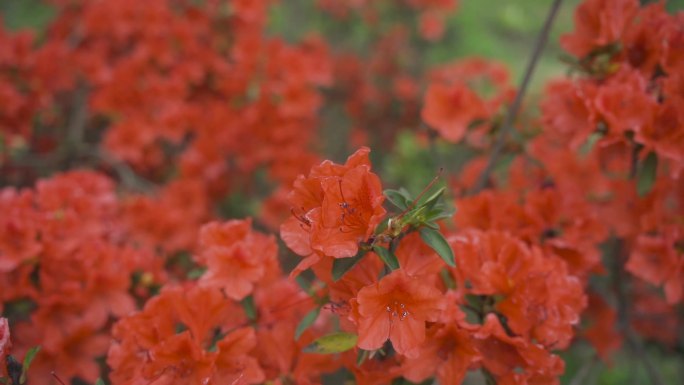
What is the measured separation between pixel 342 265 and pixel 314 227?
87 millimetres

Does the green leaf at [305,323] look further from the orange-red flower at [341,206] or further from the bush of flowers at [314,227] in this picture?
the orange-red flower at [341,206]

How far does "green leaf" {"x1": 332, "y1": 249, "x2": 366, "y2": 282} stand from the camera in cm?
90

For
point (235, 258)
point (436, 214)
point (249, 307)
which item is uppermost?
point (436, 214)

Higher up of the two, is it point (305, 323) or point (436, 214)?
point (436, 214)

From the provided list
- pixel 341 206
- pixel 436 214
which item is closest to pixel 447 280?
pixel 436 214

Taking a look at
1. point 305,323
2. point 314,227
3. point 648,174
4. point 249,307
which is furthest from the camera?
point 648,174

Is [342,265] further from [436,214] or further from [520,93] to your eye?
[520,93]

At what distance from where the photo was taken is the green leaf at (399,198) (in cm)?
92

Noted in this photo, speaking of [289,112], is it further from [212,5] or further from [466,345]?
[466,345]

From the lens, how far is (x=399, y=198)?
37.0 inches

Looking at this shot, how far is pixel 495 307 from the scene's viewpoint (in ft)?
3.48

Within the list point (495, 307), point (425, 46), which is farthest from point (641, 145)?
point (425, 46)

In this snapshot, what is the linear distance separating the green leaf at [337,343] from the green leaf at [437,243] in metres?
0.20

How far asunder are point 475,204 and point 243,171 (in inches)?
62.8
